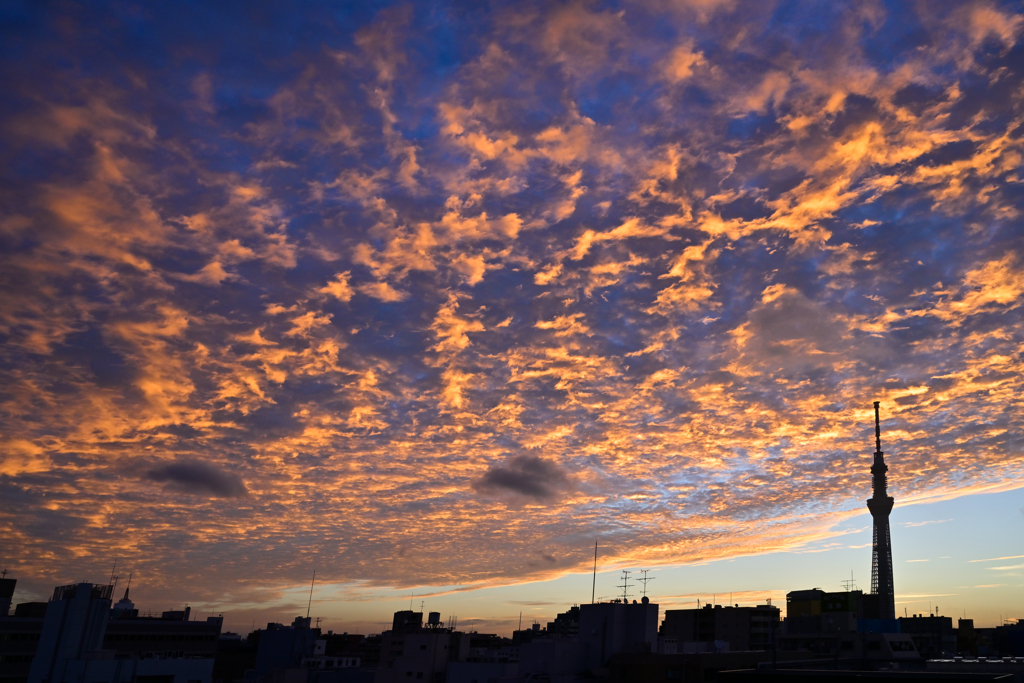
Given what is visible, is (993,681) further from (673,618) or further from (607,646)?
(673,618)

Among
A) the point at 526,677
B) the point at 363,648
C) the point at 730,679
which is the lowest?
the point at 363,648

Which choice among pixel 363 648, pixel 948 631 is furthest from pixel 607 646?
pixel 948 631

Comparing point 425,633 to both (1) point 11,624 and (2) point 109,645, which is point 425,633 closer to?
(2) point 109,645

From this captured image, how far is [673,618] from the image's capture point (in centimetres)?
15338

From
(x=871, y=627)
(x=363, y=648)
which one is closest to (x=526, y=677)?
(x=871, y=627)

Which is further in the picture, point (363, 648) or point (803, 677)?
point (363, 648)

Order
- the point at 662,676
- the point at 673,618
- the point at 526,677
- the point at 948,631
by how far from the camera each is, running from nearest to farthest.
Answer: the point at 662,676, the point at 526,677, the point at 673,618, the point at 948,631

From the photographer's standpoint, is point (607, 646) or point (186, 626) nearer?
point (607, 646)

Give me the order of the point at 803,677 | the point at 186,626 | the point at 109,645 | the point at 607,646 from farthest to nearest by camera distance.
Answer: the point at 186,626
the point at 109,645
the point at 607,646
the point at 803,677

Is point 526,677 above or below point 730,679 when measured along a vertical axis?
below

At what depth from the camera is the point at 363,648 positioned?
190m

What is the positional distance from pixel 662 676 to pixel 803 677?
37.1m

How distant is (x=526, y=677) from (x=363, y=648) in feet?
430

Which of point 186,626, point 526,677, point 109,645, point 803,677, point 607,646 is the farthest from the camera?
point 186,626
